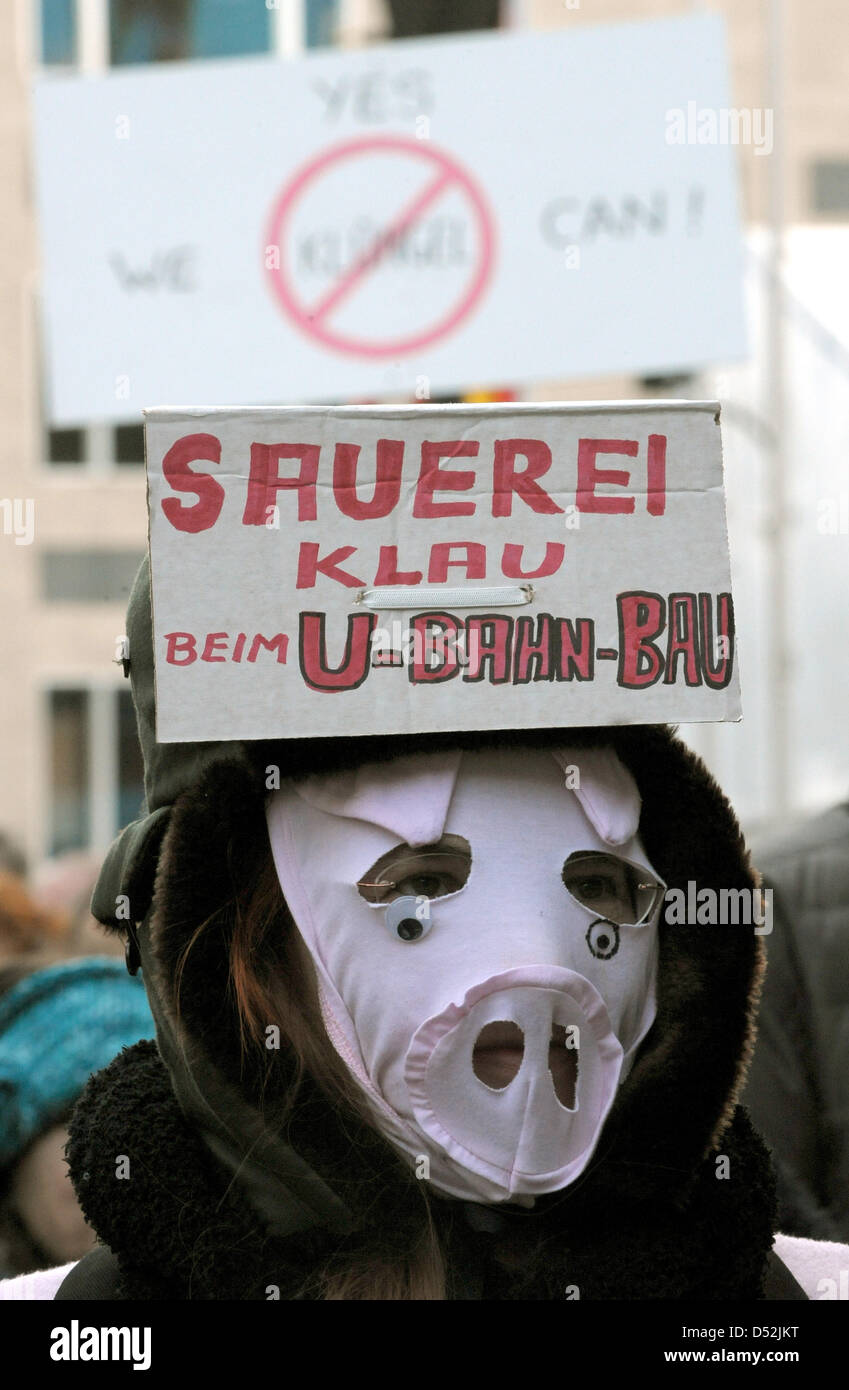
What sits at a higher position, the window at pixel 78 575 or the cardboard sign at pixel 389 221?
the cardboard sign at pixel 389 221

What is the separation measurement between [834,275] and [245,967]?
400 cm

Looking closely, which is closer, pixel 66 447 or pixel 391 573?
pixel 391 573

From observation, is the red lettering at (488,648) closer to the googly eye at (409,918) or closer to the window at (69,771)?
the googly eye at (409,918)

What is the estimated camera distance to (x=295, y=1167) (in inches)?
77.2

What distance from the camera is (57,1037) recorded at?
127 inches

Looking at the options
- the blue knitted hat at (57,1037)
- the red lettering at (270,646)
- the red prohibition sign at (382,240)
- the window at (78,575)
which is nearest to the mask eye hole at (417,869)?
the red lettering at (270,646)

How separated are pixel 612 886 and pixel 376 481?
17.9 inches

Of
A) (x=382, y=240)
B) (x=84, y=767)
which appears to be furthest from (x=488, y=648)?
(x=84, y=767)

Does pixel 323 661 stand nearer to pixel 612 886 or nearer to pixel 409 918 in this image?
pixel 409 918

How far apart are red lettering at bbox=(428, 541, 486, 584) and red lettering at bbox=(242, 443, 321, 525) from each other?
0.40 feet

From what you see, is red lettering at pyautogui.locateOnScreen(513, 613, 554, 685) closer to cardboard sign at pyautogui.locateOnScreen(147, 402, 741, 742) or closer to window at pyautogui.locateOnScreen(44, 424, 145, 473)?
cardboard sign at pyautogui.locateOnScreen(147, 402, 741, 742)

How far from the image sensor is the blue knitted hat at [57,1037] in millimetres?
3146

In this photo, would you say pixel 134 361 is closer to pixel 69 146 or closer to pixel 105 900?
pixel 69 146

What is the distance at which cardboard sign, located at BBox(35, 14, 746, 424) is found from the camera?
3922mm
